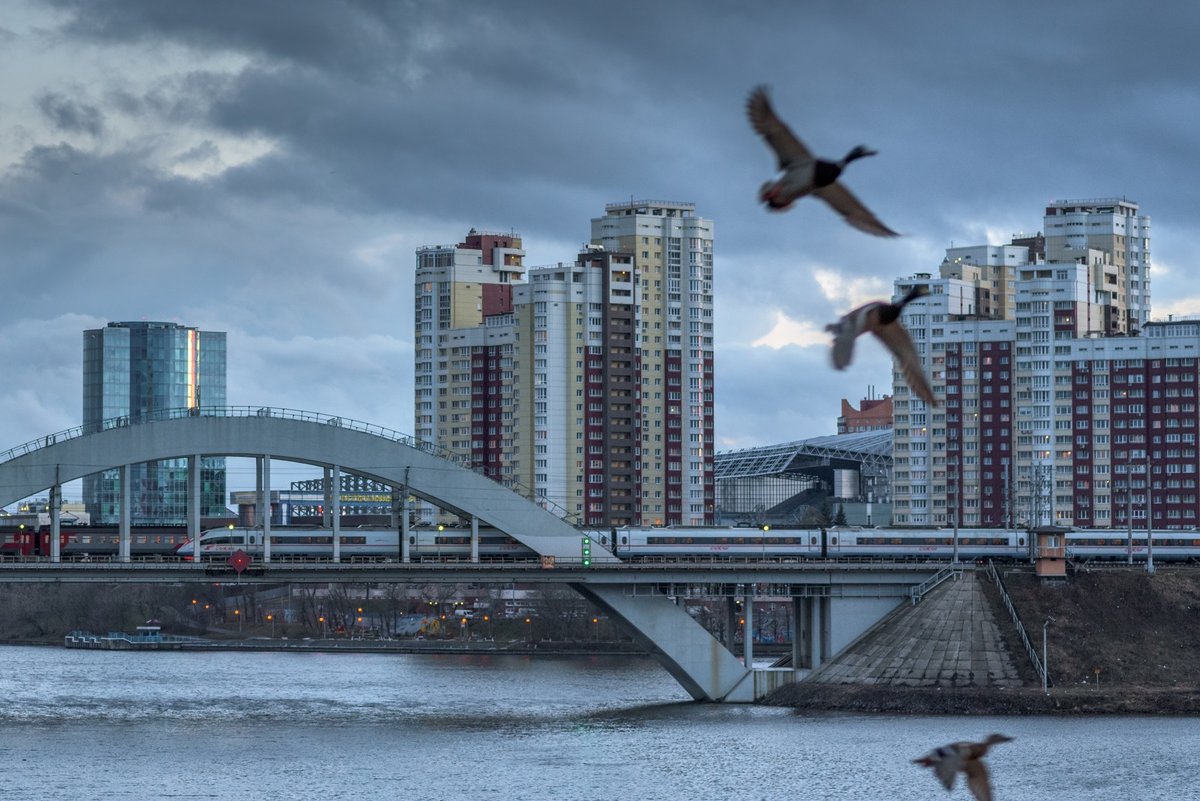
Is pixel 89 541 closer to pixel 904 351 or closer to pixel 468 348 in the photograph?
pixel 468 348

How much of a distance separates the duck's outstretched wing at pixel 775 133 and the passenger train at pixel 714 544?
3537 inches

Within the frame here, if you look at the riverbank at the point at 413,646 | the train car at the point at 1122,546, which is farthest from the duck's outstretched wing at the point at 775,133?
the riverbank at the point at 413,646

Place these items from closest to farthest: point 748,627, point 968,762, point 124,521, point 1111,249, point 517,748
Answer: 1. point 968,762
2. point 517,748
3. point 124,521
4. point 748,627
5. point 1111,249

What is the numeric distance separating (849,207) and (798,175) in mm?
402

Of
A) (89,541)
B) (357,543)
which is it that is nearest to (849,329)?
(357,543)

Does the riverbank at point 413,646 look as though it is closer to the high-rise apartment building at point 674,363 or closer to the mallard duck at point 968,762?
the high-rise apartment building at point 674,363

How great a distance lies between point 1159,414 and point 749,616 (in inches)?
2965

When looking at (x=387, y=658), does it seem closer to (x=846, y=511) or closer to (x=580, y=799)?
(x=846, y=511)

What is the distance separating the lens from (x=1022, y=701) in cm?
8319

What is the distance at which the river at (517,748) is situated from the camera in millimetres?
63281

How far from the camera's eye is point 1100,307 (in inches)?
6644

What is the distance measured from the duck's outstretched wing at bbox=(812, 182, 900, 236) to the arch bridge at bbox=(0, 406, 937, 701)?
79337 millimetres

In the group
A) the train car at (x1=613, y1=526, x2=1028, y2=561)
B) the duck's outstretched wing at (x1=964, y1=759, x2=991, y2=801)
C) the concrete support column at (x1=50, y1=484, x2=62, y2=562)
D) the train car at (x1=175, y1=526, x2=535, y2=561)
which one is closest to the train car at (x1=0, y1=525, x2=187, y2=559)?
the concrete support column at (x1=50, y1=484, x2=62, y2=562)

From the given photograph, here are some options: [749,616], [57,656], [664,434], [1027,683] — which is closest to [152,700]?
[749,616]
